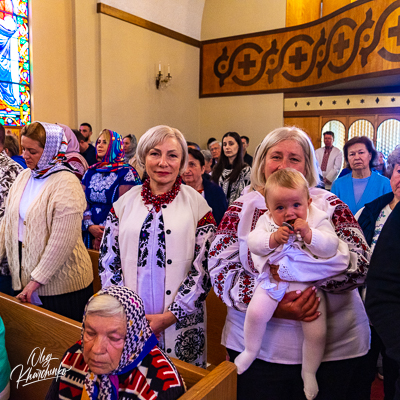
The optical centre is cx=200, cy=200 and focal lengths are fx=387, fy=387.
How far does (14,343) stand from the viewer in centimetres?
217

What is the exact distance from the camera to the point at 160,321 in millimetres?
1714

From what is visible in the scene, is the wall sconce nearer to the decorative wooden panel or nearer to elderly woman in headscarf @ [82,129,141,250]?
the decorative wooden panel

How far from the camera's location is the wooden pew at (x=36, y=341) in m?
1.55

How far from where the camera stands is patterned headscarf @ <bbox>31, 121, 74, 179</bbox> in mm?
2230

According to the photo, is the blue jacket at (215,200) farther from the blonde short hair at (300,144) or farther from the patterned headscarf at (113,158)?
the blonde short hair at (300,144)

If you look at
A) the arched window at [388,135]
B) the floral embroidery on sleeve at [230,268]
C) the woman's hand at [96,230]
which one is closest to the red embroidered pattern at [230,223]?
the floral embroidery on sleeve at [230,268]

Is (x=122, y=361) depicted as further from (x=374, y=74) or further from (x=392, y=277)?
(x=374, y=74)

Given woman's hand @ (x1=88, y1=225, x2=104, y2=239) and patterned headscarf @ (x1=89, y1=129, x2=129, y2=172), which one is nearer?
woman's hand @ (x1=88, y1=225, x2=104, y2=239)

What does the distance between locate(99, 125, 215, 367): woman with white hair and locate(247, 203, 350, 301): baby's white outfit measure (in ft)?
1.46

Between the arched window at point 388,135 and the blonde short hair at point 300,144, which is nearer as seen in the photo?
the blonde short hair at point 300,144

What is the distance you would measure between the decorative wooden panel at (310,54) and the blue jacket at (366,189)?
422 centimetres

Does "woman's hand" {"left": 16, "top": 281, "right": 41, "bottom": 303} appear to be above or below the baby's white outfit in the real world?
below

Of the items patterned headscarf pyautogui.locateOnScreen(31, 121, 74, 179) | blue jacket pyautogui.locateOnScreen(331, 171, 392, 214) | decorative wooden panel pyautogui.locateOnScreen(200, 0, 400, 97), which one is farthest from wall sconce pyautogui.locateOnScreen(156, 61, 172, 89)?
patterned headscarf pyautogui.locateOnScreen(31, 121, 74, 179)

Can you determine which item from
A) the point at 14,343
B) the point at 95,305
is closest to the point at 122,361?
the point at 95,305
